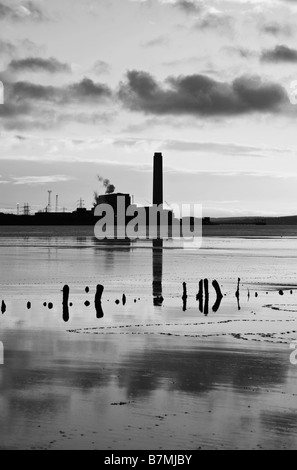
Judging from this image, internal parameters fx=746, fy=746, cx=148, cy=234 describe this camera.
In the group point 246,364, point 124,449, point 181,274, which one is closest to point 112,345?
point 246,364

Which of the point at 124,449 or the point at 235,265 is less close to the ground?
the point at 235,265

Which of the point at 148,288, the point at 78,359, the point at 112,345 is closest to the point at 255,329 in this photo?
Answer: the point at 112,345

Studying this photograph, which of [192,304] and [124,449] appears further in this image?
[192,304]

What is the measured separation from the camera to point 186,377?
18.0m

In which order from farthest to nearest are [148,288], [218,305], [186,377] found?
[148,288]
[218,305]
[186,377]

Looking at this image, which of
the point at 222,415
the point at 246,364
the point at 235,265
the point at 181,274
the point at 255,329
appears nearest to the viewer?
the point at 222,415

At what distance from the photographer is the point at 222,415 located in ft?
47.6

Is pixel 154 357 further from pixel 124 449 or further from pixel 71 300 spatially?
pixel 71 300

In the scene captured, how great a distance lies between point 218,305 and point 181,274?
26.3 metres

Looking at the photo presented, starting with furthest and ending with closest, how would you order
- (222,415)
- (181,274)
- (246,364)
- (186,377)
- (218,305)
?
(181,274) < (218,305) < (246,364) < (186,377) < (222,415)

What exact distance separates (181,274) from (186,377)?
146ft

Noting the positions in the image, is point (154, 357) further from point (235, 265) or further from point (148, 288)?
point (235, 265)

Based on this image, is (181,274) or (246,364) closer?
(246,364)

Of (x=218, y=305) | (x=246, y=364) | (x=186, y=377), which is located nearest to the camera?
(x=186, y=377)
